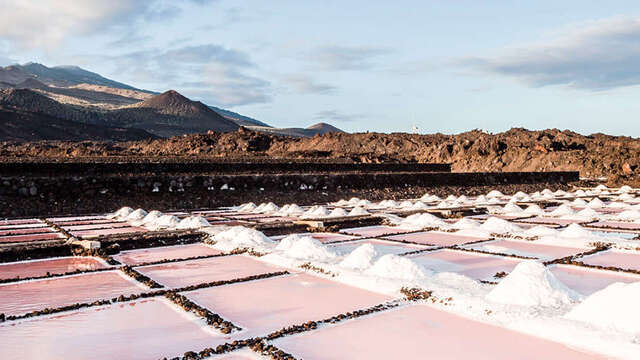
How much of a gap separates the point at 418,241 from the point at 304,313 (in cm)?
254

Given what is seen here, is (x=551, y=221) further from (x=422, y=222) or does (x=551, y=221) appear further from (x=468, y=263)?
(x=468, y=263)

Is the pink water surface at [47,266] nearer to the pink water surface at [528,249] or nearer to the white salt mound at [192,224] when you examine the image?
the white salt mound at [192,224]

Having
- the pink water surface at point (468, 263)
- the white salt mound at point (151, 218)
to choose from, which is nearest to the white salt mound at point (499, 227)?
the pink water surface at point (468, 263)

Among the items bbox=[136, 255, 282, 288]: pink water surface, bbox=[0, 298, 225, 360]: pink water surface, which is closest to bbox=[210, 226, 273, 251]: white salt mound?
bbox=[136, 255, 282, 288]: pink water surface

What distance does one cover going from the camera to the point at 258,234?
463 cm

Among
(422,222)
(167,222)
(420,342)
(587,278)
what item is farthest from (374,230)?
(420,342)

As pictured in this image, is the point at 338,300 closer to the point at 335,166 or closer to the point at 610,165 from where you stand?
the point at 335,166

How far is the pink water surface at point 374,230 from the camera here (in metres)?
5.48

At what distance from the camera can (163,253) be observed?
4.35 metres

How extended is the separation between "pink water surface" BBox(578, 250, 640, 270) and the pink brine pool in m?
3.29

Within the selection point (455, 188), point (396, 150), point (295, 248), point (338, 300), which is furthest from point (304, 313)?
point (396, 150)

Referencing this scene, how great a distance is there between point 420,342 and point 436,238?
298 cm

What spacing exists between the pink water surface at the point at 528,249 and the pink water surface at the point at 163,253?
245 centimetres

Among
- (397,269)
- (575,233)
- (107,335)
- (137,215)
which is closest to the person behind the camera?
(107,335)
